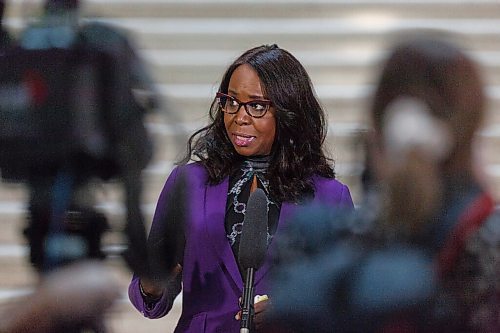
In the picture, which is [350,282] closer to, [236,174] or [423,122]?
[423,122]

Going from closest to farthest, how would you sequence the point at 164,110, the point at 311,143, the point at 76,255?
the point at 76,255 → the point at 164,110 → the point at 311,143

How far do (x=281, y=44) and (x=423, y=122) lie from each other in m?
2.52

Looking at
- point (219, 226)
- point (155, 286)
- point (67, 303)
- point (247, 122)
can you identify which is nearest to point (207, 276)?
point (219, 226)

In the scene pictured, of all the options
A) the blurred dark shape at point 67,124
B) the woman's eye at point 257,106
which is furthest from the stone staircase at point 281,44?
the woman's eye at point 257,106

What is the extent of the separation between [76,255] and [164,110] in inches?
11.4

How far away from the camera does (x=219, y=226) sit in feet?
8.36

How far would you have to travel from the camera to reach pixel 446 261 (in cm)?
161

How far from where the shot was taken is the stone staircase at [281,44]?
1.75 metres

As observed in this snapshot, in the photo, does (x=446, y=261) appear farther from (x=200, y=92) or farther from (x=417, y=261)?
(x=200, y=92)

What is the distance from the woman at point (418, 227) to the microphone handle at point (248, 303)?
0.23m

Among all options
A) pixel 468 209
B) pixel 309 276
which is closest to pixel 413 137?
pixel 468 209

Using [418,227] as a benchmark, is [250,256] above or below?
below

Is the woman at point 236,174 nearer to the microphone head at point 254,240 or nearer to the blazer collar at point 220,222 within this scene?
the blazer collar at point 220,222

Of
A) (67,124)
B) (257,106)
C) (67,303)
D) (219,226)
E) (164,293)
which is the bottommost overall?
(164,293)
